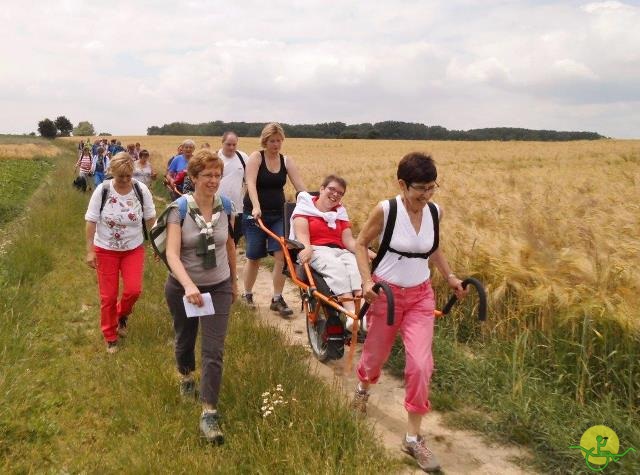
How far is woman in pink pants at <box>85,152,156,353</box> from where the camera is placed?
473 cm

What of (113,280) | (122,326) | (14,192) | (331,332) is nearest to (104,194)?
(113,280)

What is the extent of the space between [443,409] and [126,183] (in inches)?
135

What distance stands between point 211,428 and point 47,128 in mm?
94948

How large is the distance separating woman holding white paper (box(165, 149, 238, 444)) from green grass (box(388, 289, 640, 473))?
175cm

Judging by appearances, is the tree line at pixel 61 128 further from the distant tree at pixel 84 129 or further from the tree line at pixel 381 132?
the tree line at pixel 381 132

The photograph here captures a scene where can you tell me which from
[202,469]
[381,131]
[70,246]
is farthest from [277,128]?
[381,131]

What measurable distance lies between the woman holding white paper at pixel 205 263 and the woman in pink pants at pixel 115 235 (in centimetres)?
152

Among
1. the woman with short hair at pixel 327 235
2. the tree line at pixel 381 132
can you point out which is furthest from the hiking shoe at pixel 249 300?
the tree line at pixel 381 132

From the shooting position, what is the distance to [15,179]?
21125 millimetres

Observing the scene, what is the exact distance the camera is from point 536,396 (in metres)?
3.76

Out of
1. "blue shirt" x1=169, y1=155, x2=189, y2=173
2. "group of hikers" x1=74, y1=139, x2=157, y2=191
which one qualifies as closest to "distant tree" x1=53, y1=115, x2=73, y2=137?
"group of hikers" x1=74, y1=139, x2=157, y2=191

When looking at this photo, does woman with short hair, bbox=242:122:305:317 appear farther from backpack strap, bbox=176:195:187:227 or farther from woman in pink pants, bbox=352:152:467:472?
woman in pink pants, bbox=352:152:467:472

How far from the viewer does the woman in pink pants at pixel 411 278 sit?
3166 mm

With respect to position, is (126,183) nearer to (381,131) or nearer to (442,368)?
(442,368)
